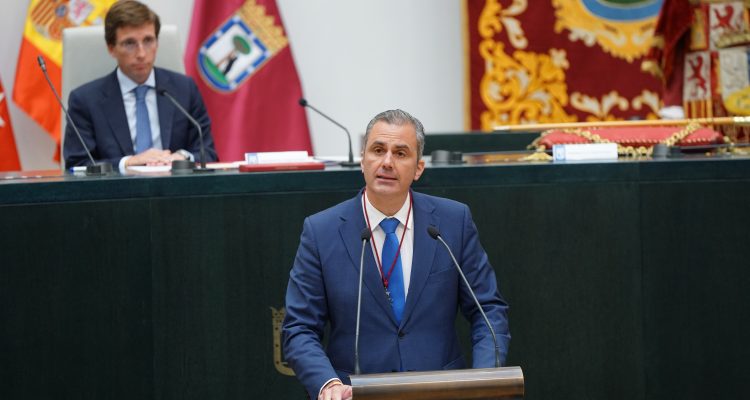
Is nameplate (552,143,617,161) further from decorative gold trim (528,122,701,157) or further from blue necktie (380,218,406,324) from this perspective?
blue necktie (380,218,406,324)

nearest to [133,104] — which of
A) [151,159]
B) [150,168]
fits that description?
[151,159]

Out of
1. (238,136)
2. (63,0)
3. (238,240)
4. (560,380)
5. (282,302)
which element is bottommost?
(560,380)

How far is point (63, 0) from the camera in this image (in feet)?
18.7

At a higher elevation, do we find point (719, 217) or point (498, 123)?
A: point (498, 123)

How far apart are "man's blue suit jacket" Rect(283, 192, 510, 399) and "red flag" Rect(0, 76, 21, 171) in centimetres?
356

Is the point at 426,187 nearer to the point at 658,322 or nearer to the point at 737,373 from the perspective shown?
the point at 658,322

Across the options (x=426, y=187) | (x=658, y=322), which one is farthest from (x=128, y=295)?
(x=658, y=322)

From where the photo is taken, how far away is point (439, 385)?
7.04ft

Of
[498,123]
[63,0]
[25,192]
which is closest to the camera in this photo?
[25,192]

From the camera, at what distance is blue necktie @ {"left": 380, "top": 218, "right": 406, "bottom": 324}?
8.38ft

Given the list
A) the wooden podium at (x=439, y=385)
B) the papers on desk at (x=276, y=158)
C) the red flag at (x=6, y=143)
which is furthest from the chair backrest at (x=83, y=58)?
the wooden podium at (x=439, y=385)

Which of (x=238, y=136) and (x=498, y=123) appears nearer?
(x=238, y=136)

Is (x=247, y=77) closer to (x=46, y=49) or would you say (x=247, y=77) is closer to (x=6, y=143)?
(x=46, y=49)

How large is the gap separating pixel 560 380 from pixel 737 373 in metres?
0.58
